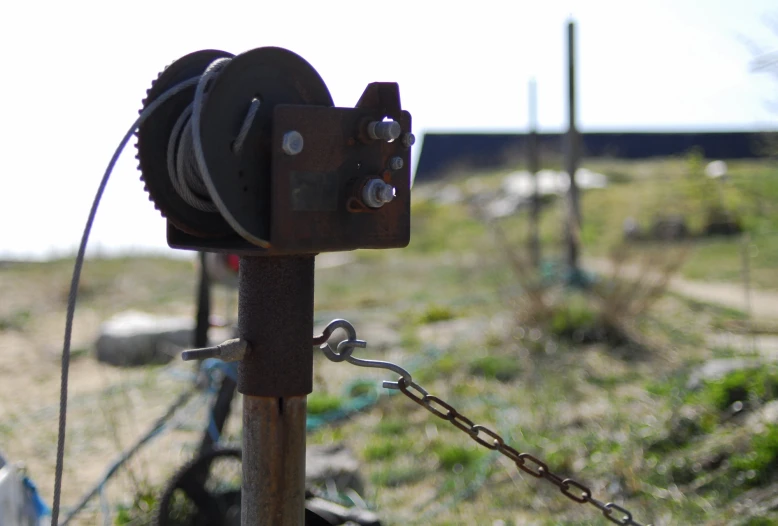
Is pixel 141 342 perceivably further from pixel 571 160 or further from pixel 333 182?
pixel 333 182

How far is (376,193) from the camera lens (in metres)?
2.01

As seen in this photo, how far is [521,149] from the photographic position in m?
33.8

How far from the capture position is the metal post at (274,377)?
2.12 metres

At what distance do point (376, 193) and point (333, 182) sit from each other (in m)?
0.10

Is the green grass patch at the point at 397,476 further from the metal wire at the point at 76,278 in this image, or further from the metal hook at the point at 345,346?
the metal wire at the point at 76,278

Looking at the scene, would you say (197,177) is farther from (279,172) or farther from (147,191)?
(279,172)

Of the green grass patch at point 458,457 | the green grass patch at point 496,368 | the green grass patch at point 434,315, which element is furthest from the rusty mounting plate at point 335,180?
the green grass patch at point 434,315

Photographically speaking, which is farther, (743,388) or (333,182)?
(743,388)

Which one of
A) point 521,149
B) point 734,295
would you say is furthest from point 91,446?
point 521,149

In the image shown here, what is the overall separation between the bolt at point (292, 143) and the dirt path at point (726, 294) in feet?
23.8

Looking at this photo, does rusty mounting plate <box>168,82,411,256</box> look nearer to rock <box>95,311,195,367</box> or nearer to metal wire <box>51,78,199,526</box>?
metal wire <box>51,78,199,526</box>

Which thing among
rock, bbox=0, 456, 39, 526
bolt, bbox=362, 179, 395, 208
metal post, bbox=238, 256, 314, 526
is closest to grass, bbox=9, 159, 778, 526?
rock, bbox=0, 456, 39, 526

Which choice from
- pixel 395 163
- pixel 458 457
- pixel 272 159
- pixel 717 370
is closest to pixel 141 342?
pixel 458 457

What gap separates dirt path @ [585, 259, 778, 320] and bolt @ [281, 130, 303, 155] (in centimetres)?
726
